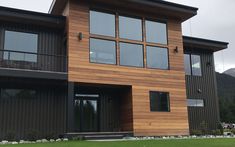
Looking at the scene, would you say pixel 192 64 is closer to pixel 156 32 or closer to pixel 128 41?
pixel 156 32

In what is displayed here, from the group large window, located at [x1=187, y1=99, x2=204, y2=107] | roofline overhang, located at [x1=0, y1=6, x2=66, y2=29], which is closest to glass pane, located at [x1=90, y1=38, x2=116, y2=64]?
roofline overhang, located at [x1=0, y1=6, x2=66, y2=29]

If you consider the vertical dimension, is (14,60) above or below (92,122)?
above

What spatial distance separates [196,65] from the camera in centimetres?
1878

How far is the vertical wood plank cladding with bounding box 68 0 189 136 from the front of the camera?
1349 cm

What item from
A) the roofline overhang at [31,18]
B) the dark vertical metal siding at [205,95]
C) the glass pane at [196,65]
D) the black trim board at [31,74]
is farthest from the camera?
the glass pane at [196,65]

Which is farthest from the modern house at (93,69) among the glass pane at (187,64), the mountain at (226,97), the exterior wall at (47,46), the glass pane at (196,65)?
the mountain at (226,97)

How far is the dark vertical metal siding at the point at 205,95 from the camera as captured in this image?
17766 mm

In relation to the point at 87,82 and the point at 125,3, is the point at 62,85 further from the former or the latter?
the point at 125,3

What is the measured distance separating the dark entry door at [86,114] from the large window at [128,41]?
243cm

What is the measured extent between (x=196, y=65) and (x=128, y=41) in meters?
5.93

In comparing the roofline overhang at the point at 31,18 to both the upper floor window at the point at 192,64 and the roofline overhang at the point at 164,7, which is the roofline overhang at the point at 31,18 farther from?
the upper floor window at the point at 192,64

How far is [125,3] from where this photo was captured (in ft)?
47.5

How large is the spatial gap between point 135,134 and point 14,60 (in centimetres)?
626

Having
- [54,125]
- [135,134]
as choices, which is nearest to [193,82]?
Result: [135,134]
